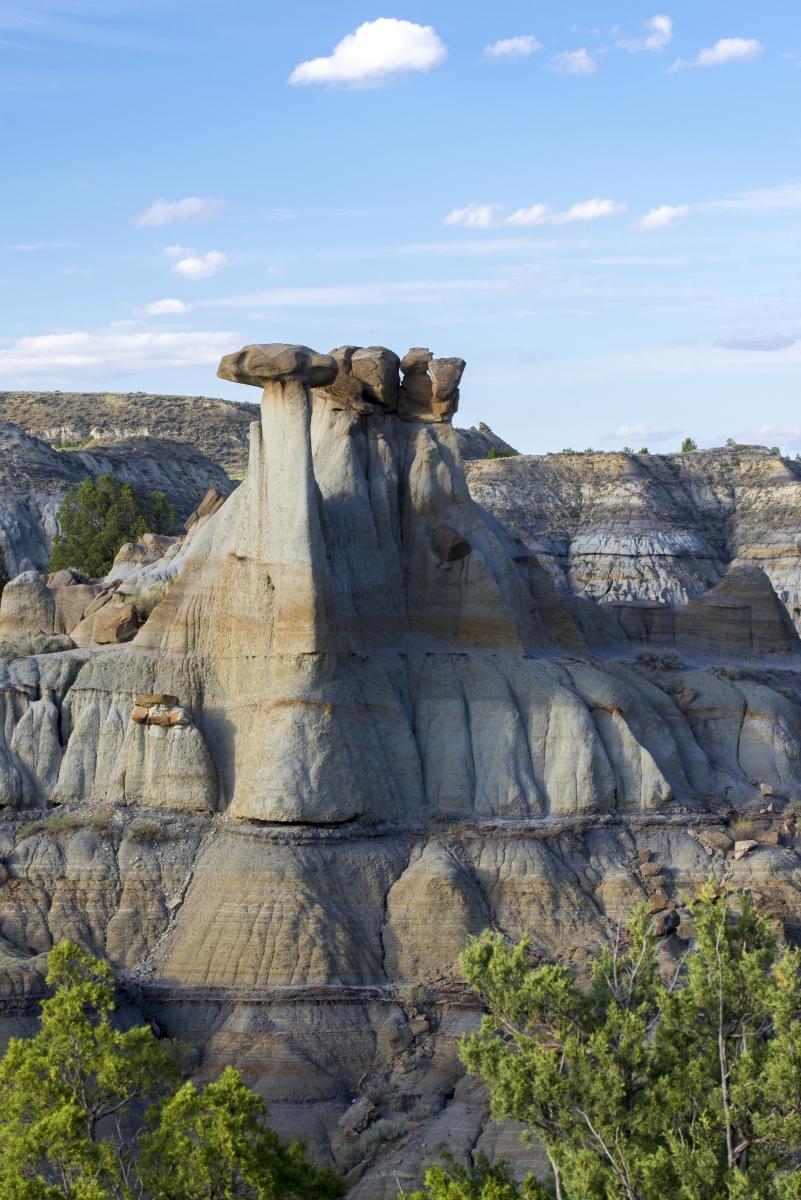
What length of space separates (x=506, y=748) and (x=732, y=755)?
21.7 feet

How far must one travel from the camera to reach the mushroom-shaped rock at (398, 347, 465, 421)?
44.7 metres

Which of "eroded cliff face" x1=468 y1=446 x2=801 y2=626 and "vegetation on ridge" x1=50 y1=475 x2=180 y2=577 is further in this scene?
"eroded cliff face" x1=468 y1=446 x2=801 y2=626

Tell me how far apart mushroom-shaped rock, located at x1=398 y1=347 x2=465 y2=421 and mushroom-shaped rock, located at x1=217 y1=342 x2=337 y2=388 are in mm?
5510

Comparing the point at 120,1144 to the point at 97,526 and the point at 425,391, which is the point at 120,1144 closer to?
the point at 425,391

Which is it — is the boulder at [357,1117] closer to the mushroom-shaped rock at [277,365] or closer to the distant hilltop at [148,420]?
the mushroom-shaped rock at [277,365]

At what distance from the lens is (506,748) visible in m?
41.1

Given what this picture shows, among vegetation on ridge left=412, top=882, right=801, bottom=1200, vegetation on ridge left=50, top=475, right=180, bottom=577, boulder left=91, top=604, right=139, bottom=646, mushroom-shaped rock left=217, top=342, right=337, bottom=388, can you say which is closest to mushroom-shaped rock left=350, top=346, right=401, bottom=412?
mushroom-shaped rock left=217, top=342, right=337, bottom=388

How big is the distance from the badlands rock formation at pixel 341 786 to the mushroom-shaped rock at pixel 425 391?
231 millimetres

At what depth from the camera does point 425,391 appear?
45.1 m

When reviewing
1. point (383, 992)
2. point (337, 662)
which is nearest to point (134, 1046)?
point (383, 992)

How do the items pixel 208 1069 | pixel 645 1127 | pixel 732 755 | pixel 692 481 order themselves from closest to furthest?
pixel 645 1127 < pixel 208 1069 < pixel 732 755 < pixel 692 481

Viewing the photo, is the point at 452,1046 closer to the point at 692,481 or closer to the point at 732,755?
the point at 732,755

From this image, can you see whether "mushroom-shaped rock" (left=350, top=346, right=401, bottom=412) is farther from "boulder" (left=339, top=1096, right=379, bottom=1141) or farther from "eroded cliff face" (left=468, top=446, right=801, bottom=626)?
"eroded cliff face" (left=468, top=446, right=801, bottom=626)

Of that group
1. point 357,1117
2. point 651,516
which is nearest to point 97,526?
point 357,1117
